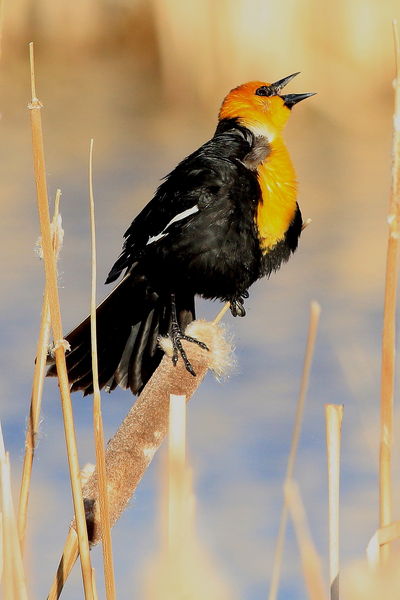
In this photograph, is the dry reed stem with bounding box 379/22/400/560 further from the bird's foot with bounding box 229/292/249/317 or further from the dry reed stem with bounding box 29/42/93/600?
the bird's foot with bounding box 229/292/249/317

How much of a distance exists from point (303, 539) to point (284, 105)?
2127mm

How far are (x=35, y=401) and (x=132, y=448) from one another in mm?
172

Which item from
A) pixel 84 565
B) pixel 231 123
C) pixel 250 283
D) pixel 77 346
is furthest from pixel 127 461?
pixel 231 123

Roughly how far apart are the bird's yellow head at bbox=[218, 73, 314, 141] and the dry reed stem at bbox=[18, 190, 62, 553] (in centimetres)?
166

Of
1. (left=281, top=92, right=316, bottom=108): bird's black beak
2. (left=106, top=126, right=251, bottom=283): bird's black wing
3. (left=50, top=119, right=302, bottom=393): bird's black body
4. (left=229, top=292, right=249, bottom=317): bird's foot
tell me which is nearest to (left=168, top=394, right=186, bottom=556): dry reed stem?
(left=50, top=119, right=302, bottom=393): bird's black body

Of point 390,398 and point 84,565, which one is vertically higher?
point 390,398

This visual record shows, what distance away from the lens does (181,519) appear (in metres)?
1.03

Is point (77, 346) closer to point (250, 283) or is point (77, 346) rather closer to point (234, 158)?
point (250, 283)

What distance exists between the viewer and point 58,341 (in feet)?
3.67

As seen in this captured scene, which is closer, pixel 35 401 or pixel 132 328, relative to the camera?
pixel 35 401

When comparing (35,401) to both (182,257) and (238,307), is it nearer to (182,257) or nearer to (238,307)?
(182,257)

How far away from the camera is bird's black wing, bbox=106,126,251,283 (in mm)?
2369

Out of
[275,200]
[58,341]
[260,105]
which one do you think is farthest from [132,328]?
[58,341]

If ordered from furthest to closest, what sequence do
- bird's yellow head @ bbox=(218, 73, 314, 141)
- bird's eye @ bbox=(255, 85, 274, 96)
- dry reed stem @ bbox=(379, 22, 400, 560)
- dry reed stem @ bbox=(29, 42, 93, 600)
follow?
bird's eye @ bbox=(255, 85, 274, 96) → bird's yellow head @ bbox=(218, 73, 314, 141) → dry reed stem @ bbox=(29, 42, 93, 600) → dry reed stem @ bbox=(379, 22, 400, 560)
